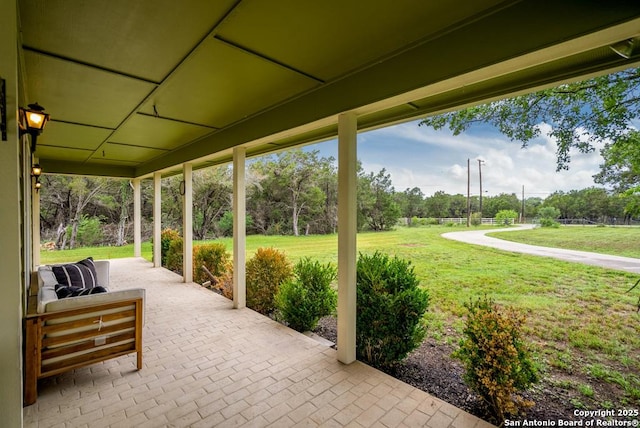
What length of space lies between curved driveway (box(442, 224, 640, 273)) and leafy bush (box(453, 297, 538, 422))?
5.81 feet

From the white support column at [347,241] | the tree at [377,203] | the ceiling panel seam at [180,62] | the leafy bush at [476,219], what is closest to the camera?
the ceiling panel seam at [180,62]

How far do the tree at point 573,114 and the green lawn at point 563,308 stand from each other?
1012 mm

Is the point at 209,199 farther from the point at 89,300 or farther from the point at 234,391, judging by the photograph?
the point at 234,391

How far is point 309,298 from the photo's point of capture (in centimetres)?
419

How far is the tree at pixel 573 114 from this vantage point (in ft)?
8.41

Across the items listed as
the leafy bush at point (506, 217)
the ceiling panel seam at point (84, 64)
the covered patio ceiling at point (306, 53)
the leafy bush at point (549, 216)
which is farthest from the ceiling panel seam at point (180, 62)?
the leafy bush at point (506, 217)

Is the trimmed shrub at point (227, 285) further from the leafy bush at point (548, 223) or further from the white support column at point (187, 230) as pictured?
the leafy bush at point (548, 223)

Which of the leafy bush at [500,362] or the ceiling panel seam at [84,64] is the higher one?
the ceiling panel seam at [84,64]

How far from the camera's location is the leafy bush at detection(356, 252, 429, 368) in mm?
3068

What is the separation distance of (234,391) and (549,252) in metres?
4.36

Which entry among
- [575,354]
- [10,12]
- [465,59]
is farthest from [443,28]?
[575,354]

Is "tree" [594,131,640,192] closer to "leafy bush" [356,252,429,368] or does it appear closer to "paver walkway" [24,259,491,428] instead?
"leafy bush" [356,252,429,368]

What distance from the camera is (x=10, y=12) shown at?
1625mm

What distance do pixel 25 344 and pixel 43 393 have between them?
0.52 m
